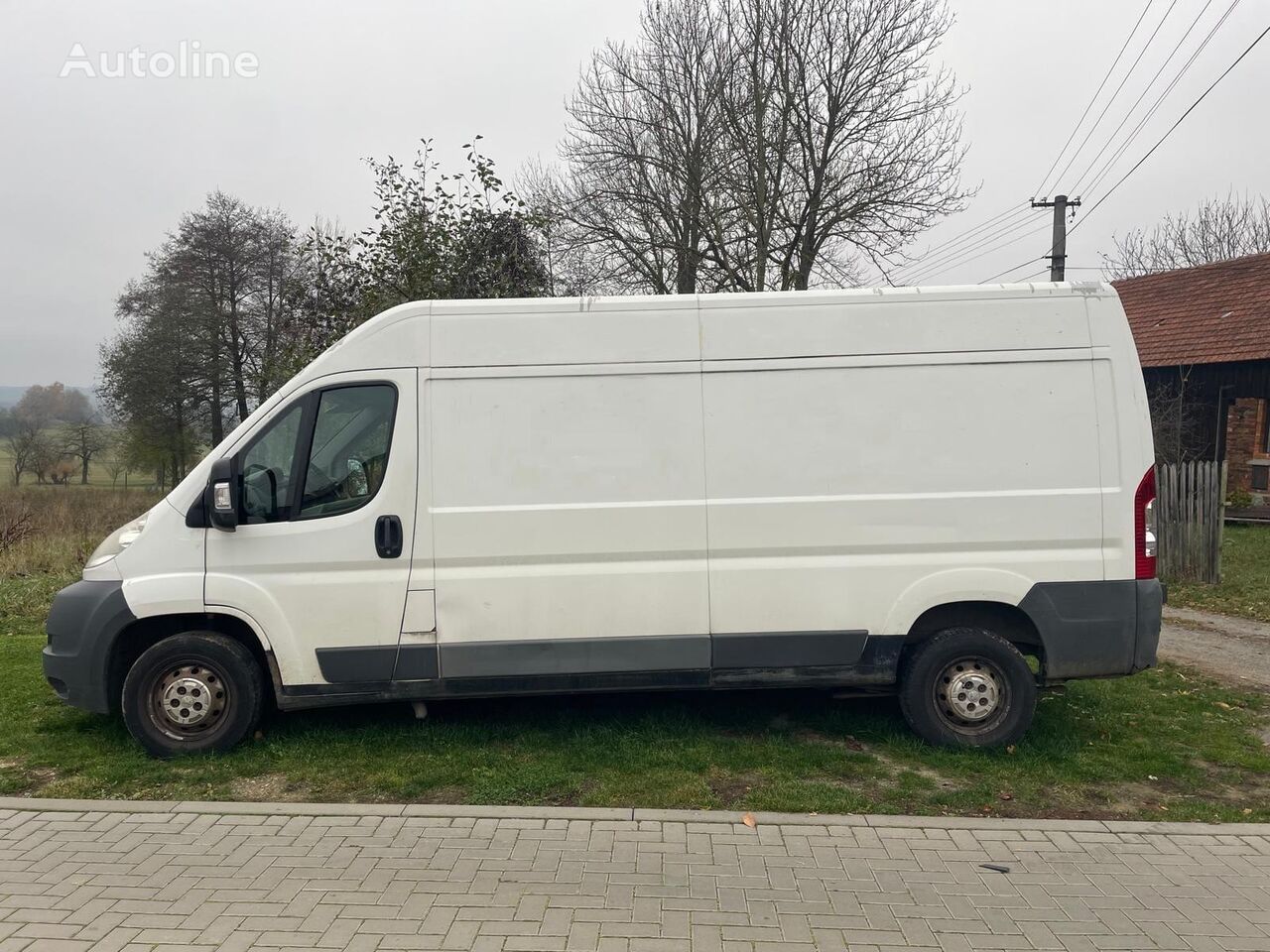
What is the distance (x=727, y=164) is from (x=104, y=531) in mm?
13649

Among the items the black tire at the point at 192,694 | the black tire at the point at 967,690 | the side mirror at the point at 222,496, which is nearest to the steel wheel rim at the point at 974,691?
the black tire at the point at 967,690

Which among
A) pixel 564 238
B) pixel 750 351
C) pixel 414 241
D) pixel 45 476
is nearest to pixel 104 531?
pixel 414 241

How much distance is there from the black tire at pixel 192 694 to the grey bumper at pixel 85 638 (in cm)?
17

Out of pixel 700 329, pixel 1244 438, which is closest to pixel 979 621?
pixel 700 329

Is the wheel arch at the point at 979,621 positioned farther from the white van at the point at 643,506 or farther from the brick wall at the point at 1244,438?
the brick wall at the point at 1244,438

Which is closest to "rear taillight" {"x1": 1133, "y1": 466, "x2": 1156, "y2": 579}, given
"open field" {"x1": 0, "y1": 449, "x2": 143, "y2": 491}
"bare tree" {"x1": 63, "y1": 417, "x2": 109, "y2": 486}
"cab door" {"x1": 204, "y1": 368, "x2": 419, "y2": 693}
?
"cab door" {"x1": 204, "y1": 368, "x2": 419, "y2": 693}

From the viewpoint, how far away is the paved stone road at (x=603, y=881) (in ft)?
11.4

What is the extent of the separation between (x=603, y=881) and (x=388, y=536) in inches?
88.7

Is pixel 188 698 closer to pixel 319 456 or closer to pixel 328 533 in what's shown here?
pixel 328 533

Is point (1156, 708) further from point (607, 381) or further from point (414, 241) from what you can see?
point (414, 241)

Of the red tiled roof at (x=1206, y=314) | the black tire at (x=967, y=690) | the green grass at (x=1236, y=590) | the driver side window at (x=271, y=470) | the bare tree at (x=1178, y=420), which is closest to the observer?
the driver side window at (x=271, y=470)

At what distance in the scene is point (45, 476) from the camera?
30.5m

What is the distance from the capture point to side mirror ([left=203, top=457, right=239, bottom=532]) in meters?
5.11

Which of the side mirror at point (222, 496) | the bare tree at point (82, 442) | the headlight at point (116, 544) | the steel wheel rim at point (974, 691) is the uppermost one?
the bare tree at point (82, 442)
